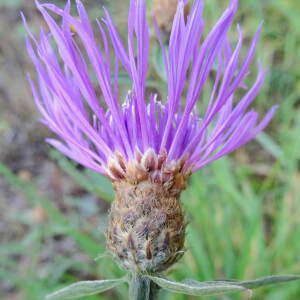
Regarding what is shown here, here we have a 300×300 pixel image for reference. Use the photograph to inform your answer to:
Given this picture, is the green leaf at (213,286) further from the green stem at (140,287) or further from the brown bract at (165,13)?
the brown bract at (165,13)

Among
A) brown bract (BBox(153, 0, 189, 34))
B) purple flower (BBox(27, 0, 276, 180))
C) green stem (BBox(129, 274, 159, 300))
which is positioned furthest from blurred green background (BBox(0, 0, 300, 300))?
green stem (BBox(129, 274, 159, 300))

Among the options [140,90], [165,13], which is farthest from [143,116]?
[165,13]

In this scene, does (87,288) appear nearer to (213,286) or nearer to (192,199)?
(213,286)

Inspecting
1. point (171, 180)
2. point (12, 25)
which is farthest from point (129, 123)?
point (12, 25)

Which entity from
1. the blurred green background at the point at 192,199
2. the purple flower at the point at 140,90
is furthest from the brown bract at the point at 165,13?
the purple flower at the point at 140,90

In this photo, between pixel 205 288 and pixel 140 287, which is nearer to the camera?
pixel 205 288

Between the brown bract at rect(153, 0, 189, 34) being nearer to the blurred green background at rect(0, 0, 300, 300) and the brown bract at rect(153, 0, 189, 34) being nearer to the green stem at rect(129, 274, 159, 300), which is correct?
the blurred green background at rect(0, 0, 300, 300)
